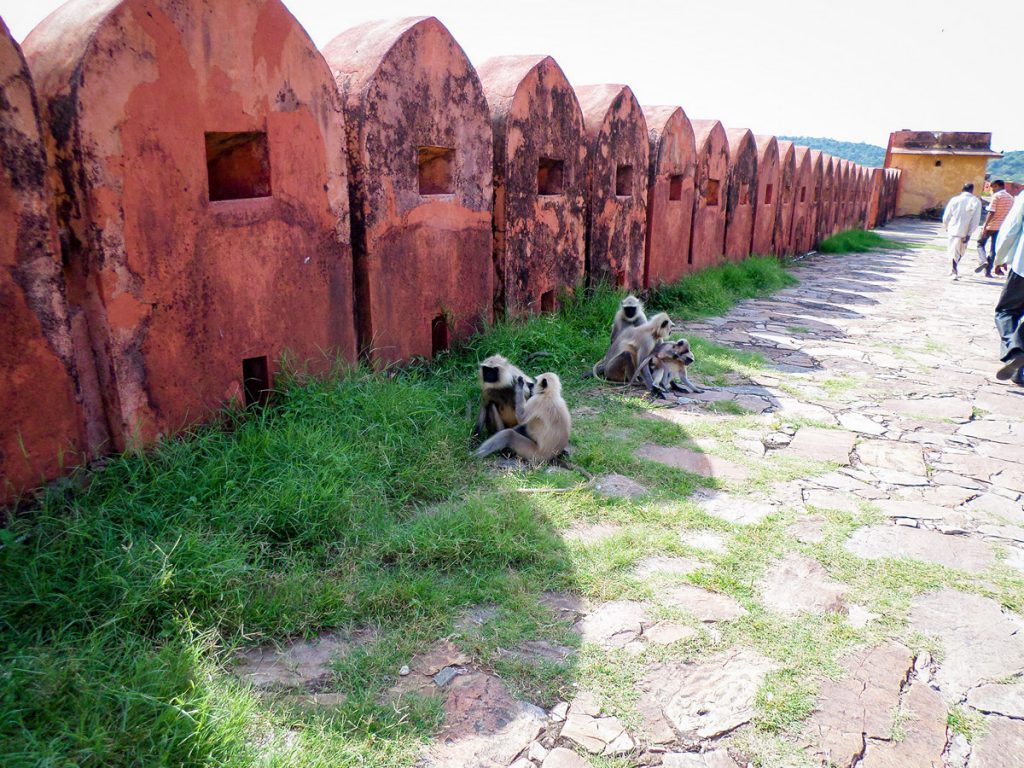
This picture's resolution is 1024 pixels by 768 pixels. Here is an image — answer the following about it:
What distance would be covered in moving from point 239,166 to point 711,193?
27.5ft

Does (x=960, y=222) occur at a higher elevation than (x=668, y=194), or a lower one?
lower

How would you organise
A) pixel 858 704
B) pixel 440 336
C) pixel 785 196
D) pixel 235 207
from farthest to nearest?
1. pixel 785 196
2. pixel 440 336
3. pixel 235 207
4. pixel 858 704

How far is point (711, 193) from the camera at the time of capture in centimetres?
1096

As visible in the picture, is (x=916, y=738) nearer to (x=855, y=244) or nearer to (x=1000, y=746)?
(x=1000, y=746)

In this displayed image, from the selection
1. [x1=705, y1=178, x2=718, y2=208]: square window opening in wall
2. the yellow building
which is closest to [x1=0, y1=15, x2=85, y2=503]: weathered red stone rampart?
[x1=705, y1=178, x2=718, y2=208]: square window opening in wall

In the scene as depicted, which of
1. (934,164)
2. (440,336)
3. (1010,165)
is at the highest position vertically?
(1010,165)

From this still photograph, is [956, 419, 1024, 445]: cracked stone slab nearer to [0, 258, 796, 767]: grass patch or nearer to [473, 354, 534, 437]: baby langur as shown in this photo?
[0, 258, 796, 767]: grass patch

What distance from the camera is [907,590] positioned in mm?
3119

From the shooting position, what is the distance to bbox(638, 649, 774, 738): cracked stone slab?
2.34 meters

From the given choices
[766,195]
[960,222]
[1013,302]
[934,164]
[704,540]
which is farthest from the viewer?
[934,164]

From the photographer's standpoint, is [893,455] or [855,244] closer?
[893,455]

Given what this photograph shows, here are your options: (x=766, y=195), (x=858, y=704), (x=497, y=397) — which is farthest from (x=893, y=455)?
(x=766, y=195)

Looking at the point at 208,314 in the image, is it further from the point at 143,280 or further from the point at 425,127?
the point at 425,127

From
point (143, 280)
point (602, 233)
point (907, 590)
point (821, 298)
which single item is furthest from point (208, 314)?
point (821, 298)
